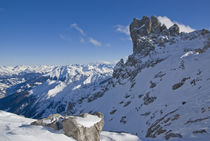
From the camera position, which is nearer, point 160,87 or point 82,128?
point 82,128

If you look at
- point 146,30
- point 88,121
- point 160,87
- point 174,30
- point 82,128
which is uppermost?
point 146,30

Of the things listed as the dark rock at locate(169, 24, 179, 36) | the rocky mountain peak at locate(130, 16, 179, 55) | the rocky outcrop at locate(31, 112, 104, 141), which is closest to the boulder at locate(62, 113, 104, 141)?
the rocky outcrop at locate(31, 112, 104, 141)

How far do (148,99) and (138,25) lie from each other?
7628 cm

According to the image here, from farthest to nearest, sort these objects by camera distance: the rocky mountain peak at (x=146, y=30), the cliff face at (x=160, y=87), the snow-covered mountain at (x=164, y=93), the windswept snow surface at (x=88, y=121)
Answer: the rocky mountain peak at (x=146, y=30) < the cliff face at (x=160, y=87) < the snow-covered mountain at (x=164, y=93) < the windswept snow surface at (x=88, y=121)

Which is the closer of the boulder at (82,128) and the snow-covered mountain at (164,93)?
the boulder at (82,128)

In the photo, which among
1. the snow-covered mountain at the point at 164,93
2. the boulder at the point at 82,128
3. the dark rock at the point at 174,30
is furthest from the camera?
the dark rock at the point at 174,30

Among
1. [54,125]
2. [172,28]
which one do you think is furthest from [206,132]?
[172,28]

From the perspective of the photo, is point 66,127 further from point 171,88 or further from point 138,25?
point 138,25

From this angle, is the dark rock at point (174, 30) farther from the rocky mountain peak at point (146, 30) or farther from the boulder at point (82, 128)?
the boulder at point (82, 128)

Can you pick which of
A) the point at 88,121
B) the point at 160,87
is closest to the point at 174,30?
the point at 160,87

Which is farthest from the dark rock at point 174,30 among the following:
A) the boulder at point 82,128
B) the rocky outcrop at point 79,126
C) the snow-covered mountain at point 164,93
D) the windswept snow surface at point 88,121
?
the boulder at point 82,128

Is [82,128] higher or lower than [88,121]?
lower

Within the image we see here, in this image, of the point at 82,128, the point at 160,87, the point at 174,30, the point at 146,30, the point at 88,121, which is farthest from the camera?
the point at 146,30

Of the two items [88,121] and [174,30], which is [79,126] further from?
[174,30]
